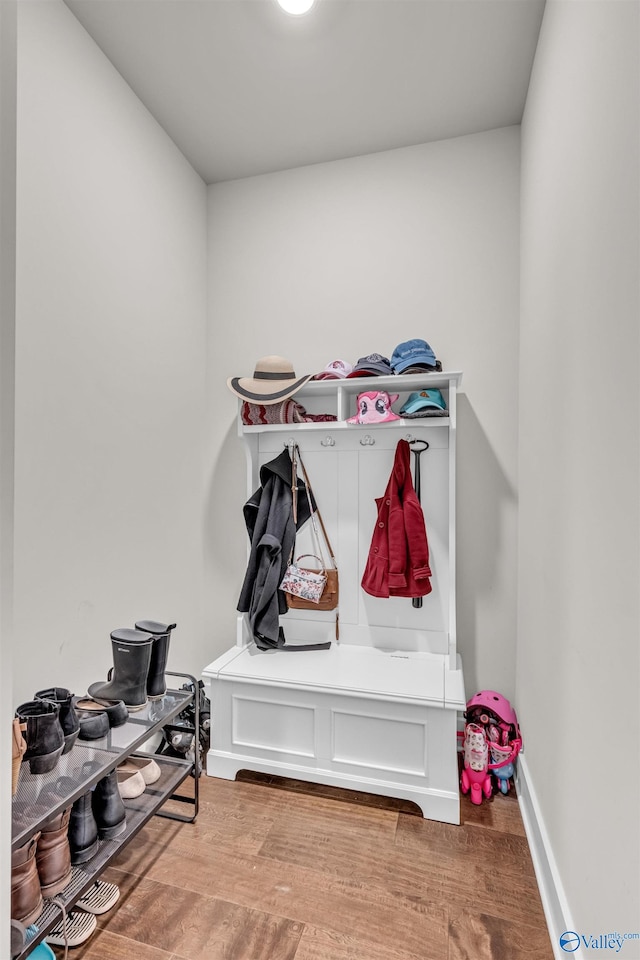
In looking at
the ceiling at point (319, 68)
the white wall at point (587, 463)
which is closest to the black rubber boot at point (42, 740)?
the white wall at point (587, 463)

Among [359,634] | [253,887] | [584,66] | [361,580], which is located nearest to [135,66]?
[584,66]

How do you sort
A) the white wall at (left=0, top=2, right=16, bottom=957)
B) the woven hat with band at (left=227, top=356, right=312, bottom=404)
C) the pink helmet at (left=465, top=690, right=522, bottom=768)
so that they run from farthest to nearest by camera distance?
the woven hat with band at (left=227, top=356, right=312, bottom=404) → the pink helmet at (left=465, top=690, right=522, bottom=768) → the white wall at (left=0, top=2, right=16, bottom=957)

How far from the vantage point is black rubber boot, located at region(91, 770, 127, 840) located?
1.44 meters

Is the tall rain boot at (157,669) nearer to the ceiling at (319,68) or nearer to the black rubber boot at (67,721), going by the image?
the black rubber boot at (67,721)

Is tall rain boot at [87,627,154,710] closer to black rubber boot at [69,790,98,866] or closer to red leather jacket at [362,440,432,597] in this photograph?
black rubber boot at [69,790,98,866]

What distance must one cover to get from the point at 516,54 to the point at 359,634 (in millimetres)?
2488

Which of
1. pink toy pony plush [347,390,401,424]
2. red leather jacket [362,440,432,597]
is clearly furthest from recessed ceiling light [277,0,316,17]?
red leather jacket [362,440,432,597]

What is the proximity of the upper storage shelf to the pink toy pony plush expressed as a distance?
0.10ft

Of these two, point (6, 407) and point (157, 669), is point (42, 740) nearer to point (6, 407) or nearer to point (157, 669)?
point (157, 669)

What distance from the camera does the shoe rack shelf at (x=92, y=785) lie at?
3.73ft

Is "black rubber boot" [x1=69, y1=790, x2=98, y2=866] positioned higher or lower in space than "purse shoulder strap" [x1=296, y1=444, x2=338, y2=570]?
lower

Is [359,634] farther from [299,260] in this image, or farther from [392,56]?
[392,56]

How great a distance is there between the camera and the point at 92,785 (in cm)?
126

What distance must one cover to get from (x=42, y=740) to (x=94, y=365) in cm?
124
